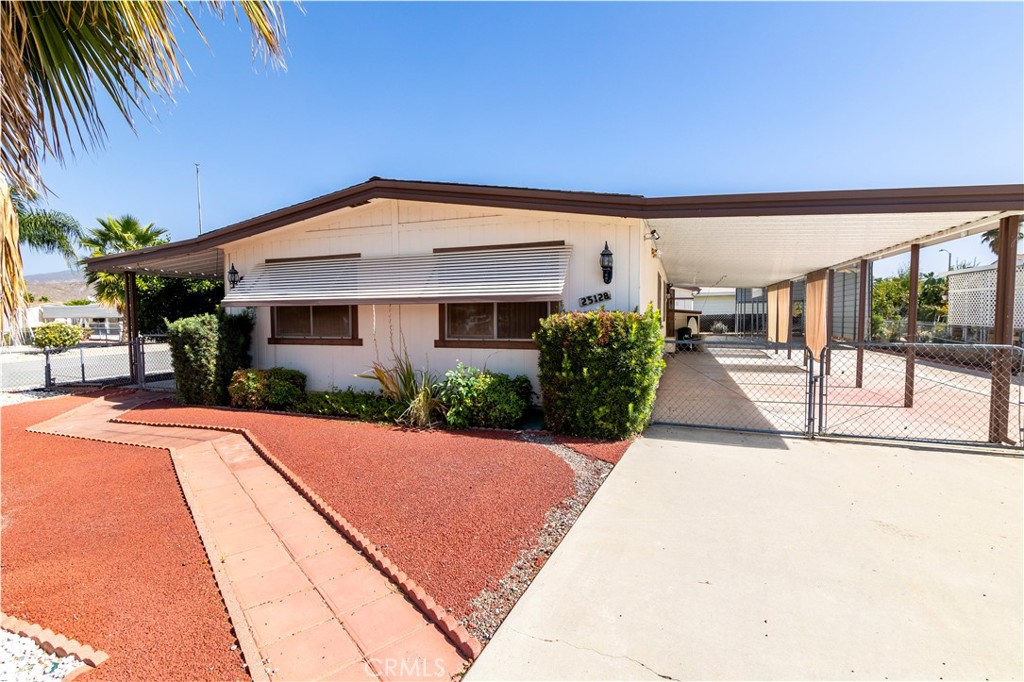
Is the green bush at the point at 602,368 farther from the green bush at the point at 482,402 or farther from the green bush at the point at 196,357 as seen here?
the green bush at the point at 196,357

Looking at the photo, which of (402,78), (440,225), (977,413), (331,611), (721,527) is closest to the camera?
(331,611)

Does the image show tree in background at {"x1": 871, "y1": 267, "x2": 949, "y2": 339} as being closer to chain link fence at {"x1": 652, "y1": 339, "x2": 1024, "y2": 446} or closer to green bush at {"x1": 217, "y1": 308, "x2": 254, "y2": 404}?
chain link fence at {"x1": 652, "y1": 339, "x2": 1024, "y2": 446}

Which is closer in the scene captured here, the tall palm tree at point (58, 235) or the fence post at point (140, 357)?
the fence post at point (140, 357)

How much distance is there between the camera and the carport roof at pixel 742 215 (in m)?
5.12

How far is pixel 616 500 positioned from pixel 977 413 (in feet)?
24.3

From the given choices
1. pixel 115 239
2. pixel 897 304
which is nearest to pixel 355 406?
pixel 115 239

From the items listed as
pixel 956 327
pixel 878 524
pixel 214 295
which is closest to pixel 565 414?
pixel 878 524

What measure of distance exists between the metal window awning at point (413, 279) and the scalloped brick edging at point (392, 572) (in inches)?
130

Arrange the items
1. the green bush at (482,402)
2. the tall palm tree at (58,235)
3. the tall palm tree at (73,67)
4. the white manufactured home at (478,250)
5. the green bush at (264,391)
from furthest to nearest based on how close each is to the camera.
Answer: the tall palm tree at (58,235) < the green bush at (264,391) < the green bush at (482,402) < the white manufactured home at (478,250) < the tall palm tree at (73,67)

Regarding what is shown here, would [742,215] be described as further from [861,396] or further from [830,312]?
[830,312]

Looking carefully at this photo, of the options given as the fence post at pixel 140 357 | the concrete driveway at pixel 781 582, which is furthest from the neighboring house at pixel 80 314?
the concrete driveway at pixel 781 582

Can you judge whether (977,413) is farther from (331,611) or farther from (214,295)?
(214,295)

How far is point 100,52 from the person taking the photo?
2137mm

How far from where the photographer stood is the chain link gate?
6496 mm
